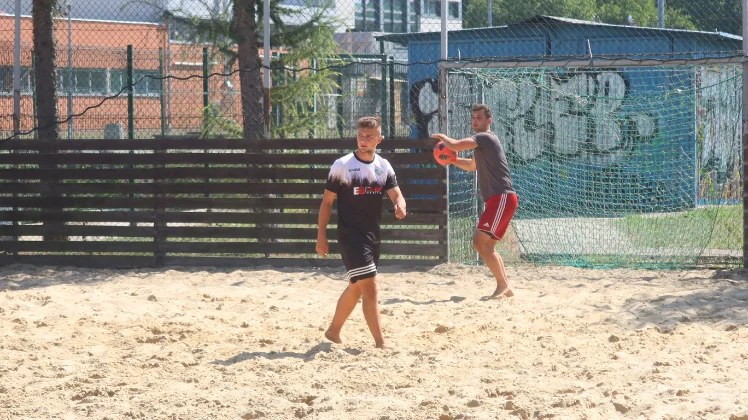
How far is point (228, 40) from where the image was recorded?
498 inches

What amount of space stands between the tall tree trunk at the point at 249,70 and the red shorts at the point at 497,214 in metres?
3.60

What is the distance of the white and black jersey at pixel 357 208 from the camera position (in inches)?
240

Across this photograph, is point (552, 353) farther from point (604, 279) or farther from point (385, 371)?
point (604, 279)

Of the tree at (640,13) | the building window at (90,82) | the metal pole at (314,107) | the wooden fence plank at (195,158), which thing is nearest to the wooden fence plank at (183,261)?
the wooden fence plank at (195,158)

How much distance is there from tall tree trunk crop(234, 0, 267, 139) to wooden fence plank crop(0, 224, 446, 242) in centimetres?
124

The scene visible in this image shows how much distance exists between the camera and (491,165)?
812 centimetres

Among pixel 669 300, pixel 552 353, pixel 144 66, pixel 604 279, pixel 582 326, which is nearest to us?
pixel 552 353

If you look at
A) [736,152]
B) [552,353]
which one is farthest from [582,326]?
[736,152]

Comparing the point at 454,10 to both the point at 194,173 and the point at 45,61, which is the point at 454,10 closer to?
the point at 194,173

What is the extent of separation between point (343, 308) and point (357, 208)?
0.74 meters

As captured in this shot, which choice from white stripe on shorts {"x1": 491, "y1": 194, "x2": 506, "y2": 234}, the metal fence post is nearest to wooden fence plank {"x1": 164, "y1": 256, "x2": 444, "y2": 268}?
white stripe on shorts {"x1": 491, "y1": 194, "x2": 506, "y2": 234}

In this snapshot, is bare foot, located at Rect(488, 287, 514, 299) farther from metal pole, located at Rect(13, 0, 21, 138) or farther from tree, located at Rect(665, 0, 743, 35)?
metal pole, located at Rect(13, 0, 21, 138)

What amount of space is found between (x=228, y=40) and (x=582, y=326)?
7.54m

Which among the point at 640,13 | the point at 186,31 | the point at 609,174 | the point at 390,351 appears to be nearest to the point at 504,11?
the point at 609,174
